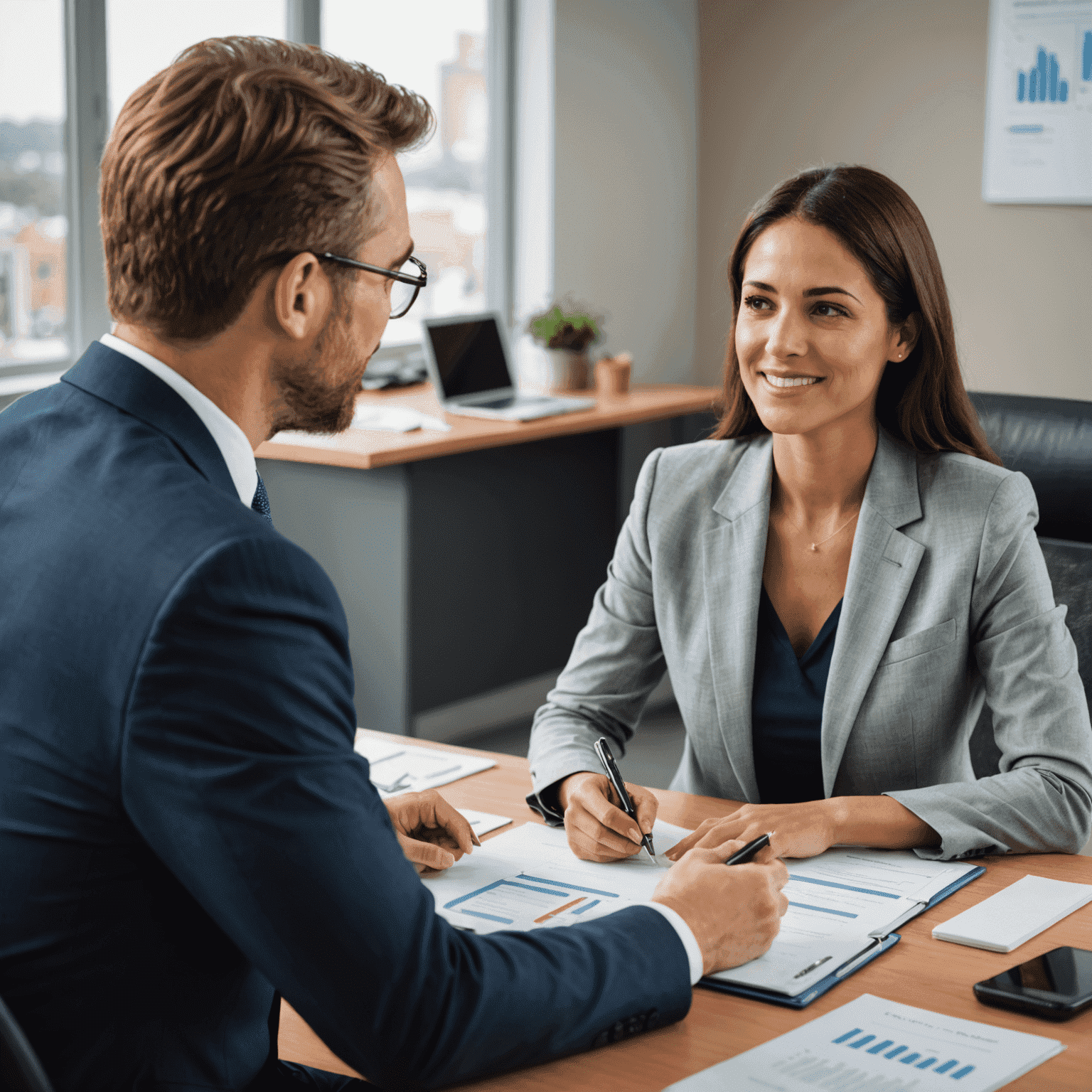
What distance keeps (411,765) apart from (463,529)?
230 cm

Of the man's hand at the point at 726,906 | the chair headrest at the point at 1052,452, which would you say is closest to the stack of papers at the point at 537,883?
the man's hand at the point at 726,906

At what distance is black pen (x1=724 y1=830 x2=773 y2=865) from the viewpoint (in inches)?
49.0

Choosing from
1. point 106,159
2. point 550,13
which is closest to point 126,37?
point 550,13

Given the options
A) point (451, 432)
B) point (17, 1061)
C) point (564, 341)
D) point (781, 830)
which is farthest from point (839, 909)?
point (564, 341)

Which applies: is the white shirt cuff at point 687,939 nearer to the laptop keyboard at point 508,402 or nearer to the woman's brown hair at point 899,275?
the woman's brown hair at point 899,275

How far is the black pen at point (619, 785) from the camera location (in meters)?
1.37

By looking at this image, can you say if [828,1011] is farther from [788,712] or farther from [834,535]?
[834,535]

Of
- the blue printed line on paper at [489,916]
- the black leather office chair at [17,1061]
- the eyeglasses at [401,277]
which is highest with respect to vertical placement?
the eyeglasses at [401,277]

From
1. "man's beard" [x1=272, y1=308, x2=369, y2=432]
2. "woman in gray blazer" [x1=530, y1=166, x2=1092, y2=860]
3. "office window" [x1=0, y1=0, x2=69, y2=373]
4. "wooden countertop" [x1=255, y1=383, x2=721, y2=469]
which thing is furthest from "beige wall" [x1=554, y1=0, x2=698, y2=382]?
"man's beard" [x1=272, y1=308, x2=369, y2=432]

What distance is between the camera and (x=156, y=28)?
373cm

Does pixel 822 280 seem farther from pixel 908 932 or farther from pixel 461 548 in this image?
pixel 461 548

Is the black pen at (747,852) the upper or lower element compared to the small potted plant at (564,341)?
lower

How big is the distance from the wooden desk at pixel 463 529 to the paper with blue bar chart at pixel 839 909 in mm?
2129

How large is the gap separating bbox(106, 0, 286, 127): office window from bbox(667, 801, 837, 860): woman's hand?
272 centimetres
